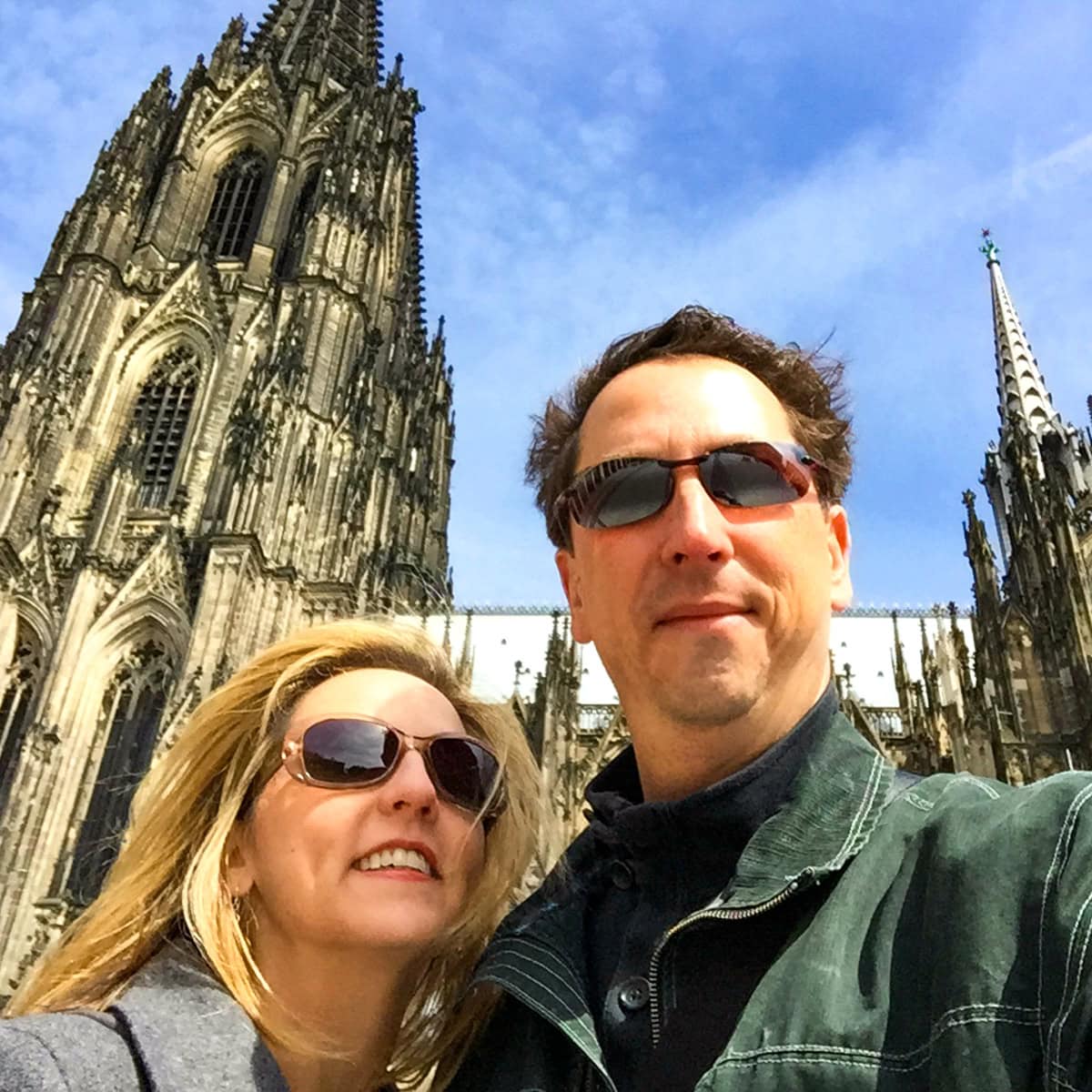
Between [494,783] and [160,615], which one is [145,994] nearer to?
[494,783]

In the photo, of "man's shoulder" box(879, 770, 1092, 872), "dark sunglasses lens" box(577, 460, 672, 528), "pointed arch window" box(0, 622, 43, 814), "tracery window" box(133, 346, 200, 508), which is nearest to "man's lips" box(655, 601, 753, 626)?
"dark sunglasses lens" box(577, 460, 672, 528)

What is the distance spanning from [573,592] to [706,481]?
1.76ft

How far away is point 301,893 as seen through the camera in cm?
215

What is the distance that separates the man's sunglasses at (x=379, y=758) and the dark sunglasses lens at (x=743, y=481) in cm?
95

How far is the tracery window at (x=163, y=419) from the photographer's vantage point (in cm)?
2297

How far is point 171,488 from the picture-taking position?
2270 cm

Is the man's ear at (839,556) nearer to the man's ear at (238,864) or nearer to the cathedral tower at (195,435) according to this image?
the man's ear at (238,864)

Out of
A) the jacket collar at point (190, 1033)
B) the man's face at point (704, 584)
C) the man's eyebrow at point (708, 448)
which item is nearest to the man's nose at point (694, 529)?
the man's face at point (704, 584)

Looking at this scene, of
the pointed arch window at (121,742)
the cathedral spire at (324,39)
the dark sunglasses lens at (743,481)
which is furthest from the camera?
the cathedral spire at (324,39)

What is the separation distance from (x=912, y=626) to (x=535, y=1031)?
2858 cm

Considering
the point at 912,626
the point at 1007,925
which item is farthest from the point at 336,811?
the point at 912,626

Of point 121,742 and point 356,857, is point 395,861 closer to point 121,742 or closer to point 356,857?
point 356,857

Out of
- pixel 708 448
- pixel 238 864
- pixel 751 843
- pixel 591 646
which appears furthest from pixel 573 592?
pixel 591 646

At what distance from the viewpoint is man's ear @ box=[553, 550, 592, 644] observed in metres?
2.37
